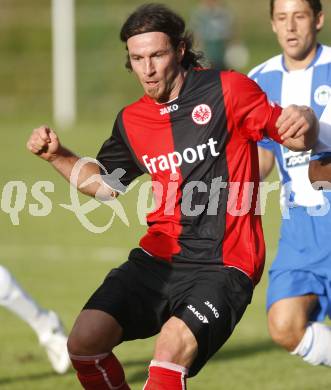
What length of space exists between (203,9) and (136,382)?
18423mm

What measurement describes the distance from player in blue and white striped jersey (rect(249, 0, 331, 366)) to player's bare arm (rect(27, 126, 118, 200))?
1136 mm

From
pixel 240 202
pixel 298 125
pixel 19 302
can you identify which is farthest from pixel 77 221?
pixel 298 125

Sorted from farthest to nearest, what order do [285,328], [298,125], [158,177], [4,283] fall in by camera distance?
[4,283] < [285,328] < [158,177] < [298,125]

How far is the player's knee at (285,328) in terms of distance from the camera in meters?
5.86

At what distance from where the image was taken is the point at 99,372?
5184 millimetres

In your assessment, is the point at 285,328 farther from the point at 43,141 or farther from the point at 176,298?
the point at 43,141

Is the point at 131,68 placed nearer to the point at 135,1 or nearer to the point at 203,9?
the point at 203,9

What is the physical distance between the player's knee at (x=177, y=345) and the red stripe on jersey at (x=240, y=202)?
0.47m

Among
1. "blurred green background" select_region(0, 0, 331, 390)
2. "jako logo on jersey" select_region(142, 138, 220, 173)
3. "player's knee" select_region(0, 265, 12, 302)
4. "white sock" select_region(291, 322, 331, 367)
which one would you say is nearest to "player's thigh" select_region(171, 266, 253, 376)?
"jako logo on jersey" select_region(142, 138, 220, 173)

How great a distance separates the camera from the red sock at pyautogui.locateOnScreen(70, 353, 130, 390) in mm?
5137

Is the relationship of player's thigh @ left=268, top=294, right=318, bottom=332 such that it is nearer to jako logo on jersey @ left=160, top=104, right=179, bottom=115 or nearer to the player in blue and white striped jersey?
the player in blue and white striped jersey

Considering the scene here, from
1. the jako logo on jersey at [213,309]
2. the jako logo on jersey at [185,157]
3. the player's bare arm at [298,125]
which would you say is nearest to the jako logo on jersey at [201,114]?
the jako logo on jersey at [185,157]

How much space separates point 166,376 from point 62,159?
1326mm

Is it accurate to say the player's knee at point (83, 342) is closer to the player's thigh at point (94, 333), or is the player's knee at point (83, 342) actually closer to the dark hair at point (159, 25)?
the player's thigh at point (94, 333)
